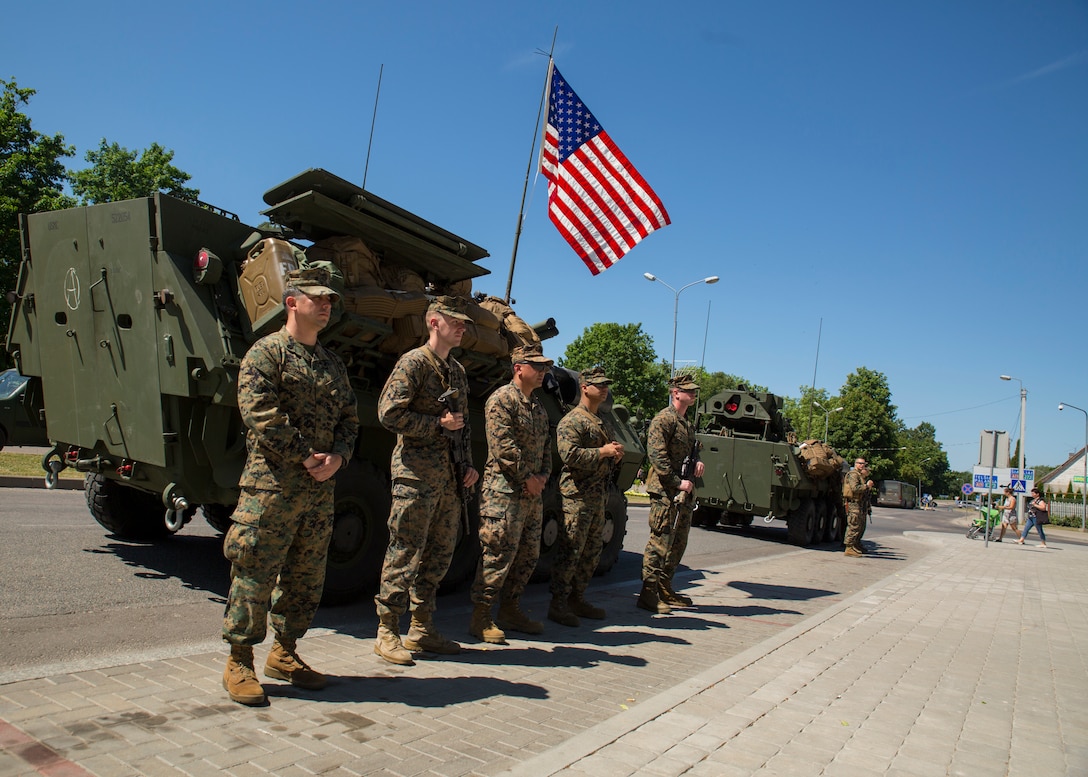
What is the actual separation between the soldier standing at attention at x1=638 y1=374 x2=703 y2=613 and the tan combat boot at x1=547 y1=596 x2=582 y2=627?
1.00m

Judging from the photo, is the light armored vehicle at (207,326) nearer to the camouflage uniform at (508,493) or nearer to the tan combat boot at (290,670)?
the camouflage uniform at (508,493)

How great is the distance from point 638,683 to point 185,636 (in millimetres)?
2702

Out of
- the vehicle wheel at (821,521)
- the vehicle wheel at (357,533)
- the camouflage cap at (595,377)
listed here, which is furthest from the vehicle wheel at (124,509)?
the vehicle wheel at (821,521)

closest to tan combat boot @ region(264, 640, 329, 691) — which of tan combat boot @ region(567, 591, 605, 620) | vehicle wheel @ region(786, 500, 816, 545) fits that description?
tan combat boot @ region(567, 591, 605, 620)

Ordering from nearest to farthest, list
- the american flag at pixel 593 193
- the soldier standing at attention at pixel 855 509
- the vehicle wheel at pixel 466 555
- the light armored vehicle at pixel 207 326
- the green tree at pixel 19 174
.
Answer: the light armored vehicle at pixel 207 326, the vehicle wheel at pixel 466 555, the american flag at pixel 593 193, the soldier standing at attention at pixel 855 509, the green tree at pixel 19 174

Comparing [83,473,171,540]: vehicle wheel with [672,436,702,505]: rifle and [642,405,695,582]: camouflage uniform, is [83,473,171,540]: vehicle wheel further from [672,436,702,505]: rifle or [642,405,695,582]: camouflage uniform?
[672,436,702,505]: rifle

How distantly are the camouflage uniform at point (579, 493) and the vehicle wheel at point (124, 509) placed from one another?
3913mm

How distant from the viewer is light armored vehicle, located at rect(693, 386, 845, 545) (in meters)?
15.3

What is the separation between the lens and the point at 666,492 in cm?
685

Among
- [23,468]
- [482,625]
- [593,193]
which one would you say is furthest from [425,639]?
Answer: [23,468]

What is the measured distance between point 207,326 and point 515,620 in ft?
9.40

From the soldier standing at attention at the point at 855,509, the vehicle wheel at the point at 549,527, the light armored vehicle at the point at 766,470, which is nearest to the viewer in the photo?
the vehicle wheel at the point at 549,527

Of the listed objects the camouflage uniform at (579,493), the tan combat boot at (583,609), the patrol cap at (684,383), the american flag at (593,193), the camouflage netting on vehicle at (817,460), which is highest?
the american flag at (593,193)

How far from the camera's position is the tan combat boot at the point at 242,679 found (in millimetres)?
3564
